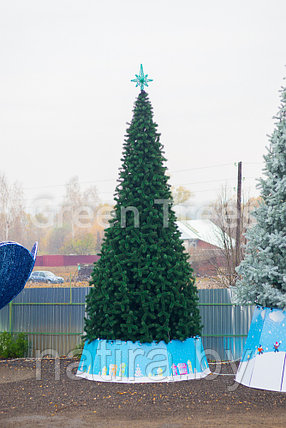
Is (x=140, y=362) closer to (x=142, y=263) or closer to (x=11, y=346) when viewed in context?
(x=142, y=263)

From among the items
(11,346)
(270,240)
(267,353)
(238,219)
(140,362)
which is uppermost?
(238,219)

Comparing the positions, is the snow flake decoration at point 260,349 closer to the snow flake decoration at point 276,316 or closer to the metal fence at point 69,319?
the snow flake decoration at point 276,316

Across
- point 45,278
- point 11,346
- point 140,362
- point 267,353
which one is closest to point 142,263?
point 140,362

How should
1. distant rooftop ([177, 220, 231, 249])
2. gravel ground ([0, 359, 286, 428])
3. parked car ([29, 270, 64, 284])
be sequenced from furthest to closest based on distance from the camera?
distant rooftop ([177, 220, 231, 249]), parked car ([29, 270, 64, 284]), gravel ground ([0, 359, 286, 428])

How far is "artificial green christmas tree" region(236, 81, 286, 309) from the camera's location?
1010cm

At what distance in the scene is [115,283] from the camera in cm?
1087

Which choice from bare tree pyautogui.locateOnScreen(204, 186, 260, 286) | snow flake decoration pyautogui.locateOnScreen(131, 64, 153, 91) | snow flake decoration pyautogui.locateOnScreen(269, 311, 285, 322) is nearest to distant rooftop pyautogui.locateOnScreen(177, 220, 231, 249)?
bare tree pyautogui.locateOnScreen(204, 186, 260, 286)

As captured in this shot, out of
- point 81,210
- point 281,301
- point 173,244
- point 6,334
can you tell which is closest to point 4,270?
point 6,334

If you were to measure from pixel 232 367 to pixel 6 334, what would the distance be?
19.8 feet

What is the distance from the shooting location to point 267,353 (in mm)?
10039

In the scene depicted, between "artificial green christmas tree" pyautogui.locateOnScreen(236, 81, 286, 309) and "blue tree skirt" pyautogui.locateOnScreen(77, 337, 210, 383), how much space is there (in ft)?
5.67

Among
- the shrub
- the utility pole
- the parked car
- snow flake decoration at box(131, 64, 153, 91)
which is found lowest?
the shrub

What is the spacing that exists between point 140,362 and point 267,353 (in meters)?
2.46

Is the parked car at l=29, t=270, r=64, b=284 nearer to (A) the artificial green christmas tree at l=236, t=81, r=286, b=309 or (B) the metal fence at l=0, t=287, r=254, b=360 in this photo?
(B) the metal fence at l=0, t=287, r=254, b=360
